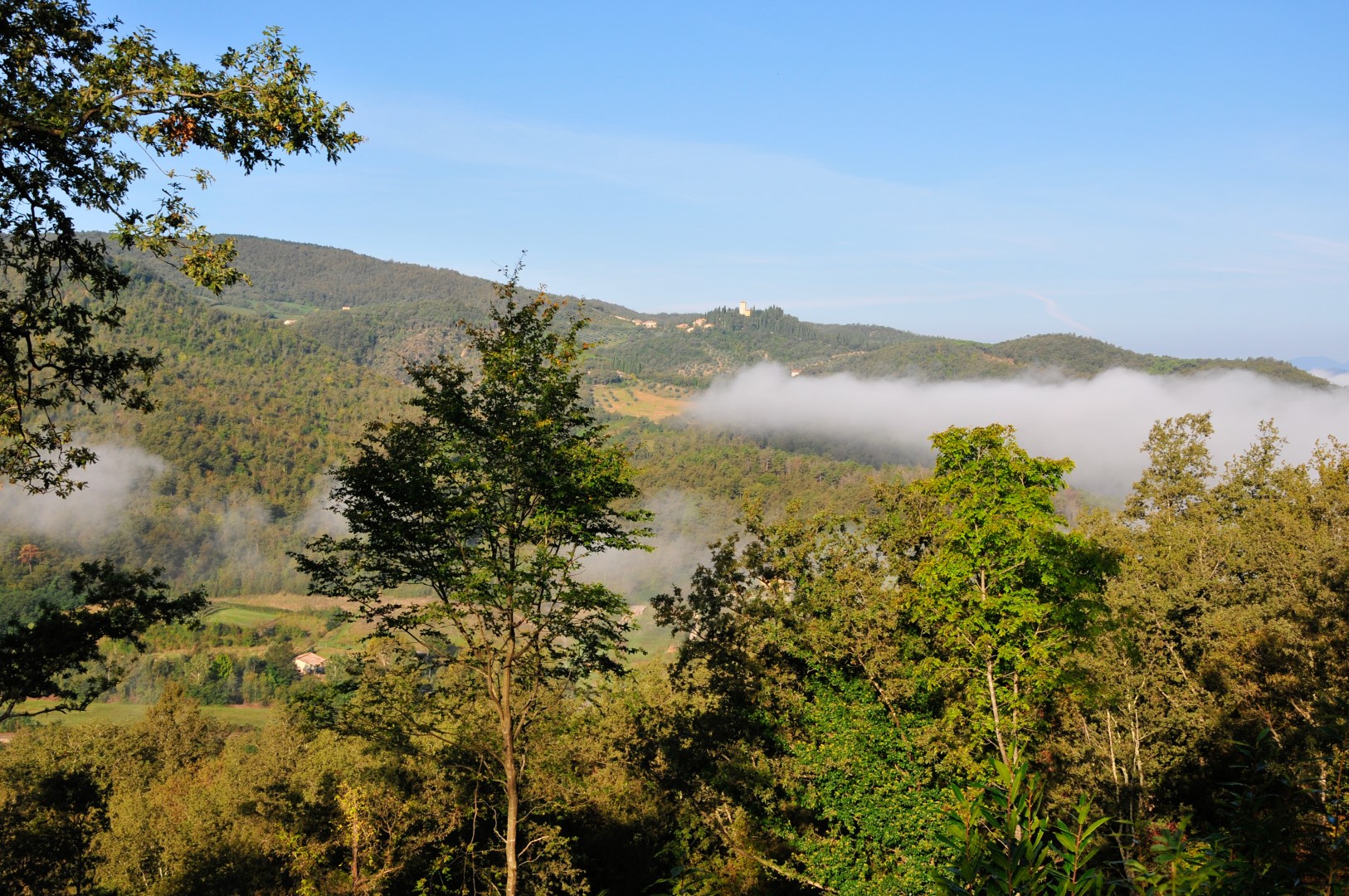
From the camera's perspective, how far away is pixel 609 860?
29281 millimetres

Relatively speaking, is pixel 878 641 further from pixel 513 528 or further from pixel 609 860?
pixel 609 860

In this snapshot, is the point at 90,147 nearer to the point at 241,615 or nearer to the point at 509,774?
the point at 509,774

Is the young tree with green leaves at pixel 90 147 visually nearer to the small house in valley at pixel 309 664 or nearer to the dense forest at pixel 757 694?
the dense forest at pixel 757 694

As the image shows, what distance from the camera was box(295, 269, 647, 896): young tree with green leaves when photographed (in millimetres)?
14102

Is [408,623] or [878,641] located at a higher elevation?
[408,623]

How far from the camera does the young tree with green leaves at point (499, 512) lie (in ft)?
46.3

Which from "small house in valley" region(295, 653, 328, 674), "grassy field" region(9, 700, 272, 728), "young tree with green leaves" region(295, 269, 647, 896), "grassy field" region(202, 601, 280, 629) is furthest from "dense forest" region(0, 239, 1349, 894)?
"grassy field" region(202, 601, 280, 629)

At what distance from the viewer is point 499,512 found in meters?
14.6

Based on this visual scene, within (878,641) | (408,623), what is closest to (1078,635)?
(878,641)

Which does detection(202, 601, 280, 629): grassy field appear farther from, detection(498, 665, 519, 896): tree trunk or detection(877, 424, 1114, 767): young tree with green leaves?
detection(877, 424, 1114, 767): young tree with green leaves

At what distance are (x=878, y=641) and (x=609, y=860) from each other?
14.3 meters

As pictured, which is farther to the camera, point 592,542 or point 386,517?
point 592,542

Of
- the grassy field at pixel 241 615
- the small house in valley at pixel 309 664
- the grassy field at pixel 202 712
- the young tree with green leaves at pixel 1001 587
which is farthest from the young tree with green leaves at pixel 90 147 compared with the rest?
the grassy field at pixel 241 615

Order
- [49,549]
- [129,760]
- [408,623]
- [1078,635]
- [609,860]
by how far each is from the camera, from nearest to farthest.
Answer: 1. [408,623]
2. [1078,635]
3. [609,860]
4. [129,760]
5. [49,549]
